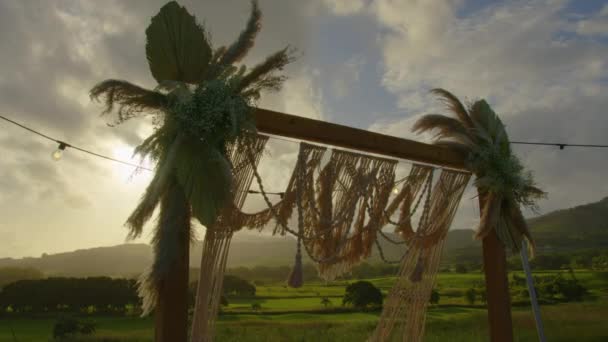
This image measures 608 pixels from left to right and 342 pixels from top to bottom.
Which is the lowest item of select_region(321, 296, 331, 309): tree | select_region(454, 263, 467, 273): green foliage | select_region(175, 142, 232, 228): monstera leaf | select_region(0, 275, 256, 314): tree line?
select_region(321, 296, 331, 309): tree

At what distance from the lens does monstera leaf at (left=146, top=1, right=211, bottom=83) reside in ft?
7.59

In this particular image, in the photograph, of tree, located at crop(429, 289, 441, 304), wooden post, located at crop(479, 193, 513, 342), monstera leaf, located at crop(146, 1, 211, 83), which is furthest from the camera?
tree, located at crop(429, 289, 441, 304)

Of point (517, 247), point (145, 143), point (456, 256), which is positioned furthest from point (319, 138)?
point (456, 256)

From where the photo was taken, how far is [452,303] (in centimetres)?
592

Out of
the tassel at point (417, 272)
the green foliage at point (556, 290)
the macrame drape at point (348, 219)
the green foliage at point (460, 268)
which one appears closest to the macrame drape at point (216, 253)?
the macrame drape at point (348, 219)

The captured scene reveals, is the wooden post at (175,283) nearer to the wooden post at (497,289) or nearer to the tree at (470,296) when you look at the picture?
the wooden post at (497,289)

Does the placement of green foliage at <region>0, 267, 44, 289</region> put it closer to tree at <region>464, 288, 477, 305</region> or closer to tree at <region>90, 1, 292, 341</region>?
tree at <region>90, 1, 292, 341</region>

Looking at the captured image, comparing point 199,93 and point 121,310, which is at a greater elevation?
point 199,93

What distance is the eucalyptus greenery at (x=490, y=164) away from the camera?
3.51 metres

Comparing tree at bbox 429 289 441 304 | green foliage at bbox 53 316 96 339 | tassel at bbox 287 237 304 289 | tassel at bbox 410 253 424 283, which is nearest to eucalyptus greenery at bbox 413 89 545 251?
tassel at bbox 410 253 424 283

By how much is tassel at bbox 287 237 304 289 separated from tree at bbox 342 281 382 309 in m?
2.76

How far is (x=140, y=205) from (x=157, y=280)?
0.36m

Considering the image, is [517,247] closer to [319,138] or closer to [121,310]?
[319,138]

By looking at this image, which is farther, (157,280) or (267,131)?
(267,131)
